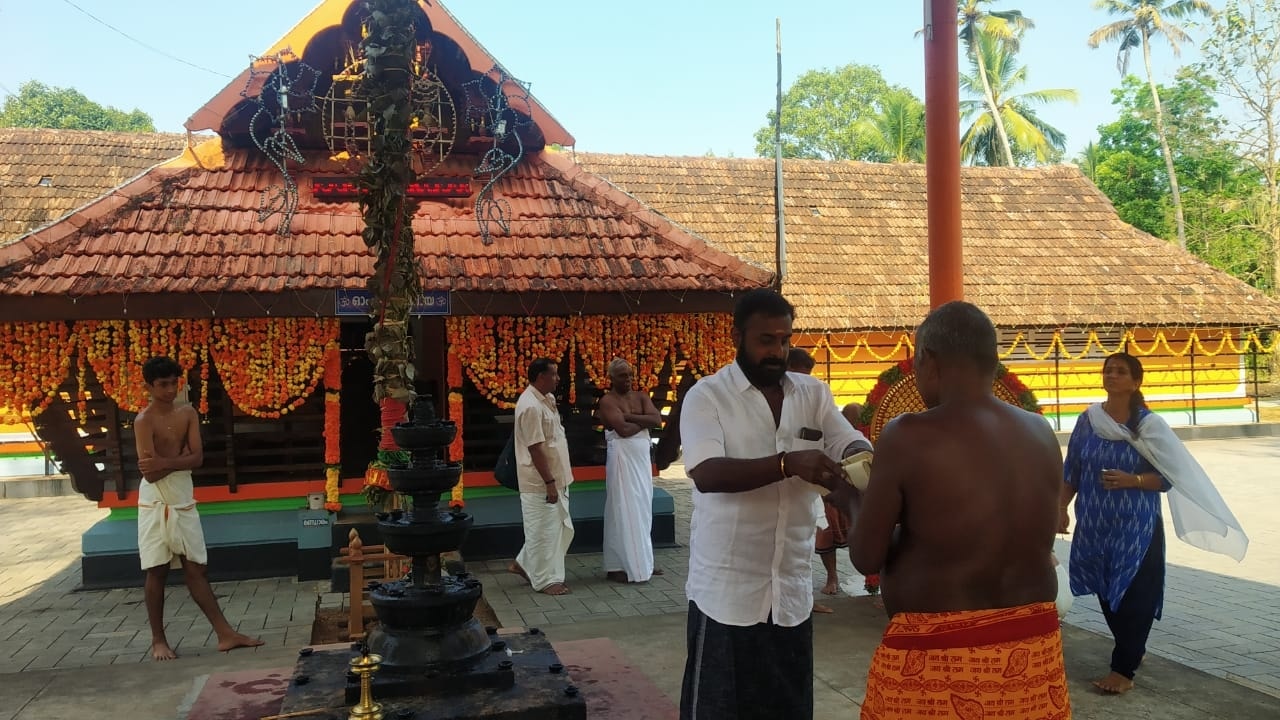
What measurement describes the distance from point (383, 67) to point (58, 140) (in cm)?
1405

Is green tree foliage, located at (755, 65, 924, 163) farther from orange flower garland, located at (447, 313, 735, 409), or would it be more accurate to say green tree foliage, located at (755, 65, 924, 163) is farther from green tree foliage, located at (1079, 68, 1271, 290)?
orange flower garland, located at (447, 313, 735, 409)

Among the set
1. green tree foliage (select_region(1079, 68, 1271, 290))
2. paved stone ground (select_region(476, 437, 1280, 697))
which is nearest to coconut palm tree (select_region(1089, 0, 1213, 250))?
green tree foliage (select_region(1079, 68, 1271, 290))

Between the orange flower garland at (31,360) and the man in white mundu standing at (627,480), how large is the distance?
4231 mm

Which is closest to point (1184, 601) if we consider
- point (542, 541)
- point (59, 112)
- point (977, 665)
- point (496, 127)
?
point (542, 541)

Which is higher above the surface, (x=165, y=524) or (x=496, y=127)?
(x=496, y=127)

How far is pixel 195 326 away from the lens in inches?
300

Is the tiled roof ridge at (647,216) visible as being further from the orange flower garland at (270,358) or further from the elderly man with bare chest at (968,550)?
the elderly man with bare chest at (968,550)

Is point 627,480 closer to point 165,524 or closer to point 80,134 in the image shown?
point 165,524

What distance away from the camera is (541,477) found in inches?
292

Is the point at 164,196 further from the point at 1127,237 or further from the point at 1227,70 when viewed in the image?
the point at 1227,70

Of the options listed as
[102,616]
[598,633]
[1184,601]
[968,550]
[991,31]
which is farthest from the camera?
[991,31]

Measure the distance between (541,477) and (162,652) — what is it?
284cm

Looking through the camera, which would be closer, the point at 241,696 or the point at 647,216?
the point at 241,696

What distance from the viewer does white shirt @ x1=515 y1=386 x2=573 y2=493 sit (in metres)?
7.27
